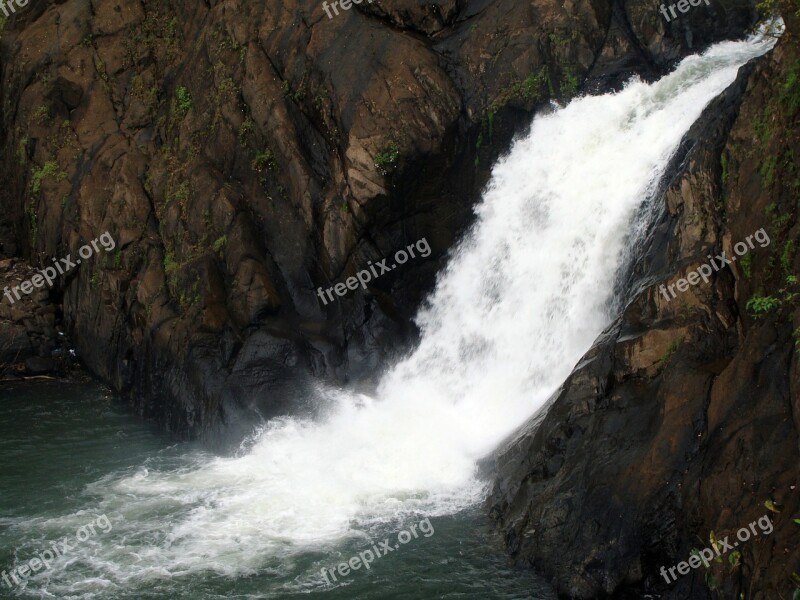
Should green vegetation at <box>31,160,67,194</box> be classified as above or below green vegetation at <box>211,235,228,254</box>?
above

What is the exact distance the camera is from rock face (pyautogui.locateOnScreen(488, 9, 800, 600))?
9.04 metres

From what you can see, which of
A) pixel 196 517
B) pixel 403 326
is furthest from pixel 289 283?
pixel 196 517

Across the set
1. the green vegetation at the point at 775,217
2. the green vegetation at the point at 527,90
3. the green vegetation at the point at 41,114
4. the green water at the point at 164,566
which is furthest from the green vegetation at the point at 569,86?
the green vegetation at the point at 41,114

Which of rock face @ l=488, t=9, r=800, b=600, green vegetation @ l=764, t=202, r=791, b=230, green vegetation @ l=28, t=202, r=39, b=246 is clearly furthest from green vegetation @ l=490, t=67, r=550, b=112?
green vegetation @ l=28, t=202, r=39, b=246

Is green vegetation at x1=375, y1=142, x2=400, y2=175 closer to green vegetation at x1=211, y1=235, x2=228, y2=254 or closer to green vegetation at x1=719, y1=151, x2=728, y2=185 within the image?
green vegetation at x1=211, y1=235, x2=228, y2=254

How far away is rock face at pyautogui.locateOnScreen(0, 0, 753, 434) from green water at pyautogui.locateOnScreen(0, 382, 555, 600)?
268cm


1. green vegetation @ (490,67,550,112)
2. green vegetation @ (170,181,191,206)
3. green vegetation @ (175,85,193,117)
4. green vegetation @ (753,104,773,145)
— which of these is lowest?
green vegetation @ (753,104,773,145)

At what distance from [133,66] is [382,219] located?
9.02m

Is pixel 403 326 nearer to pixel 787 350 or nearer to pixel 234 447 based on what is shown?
pixel 234 447

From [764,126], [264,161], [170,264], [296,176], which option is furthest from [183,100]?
[764,126]

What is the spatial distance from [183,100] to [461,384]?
405 inches

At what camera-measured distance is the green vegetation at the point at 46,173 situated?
21422mm

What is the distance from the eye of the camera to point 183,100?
20.7 m

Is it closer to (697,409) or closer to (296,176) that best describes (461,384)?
(296,176)
